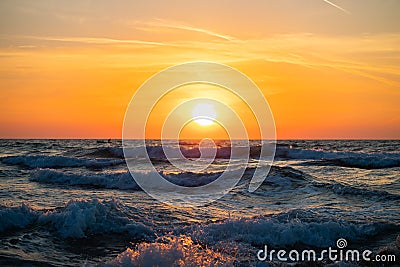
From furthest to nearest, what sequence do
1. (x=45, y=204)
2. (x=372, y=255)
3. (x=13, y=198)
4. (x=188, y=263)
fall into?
(x=13, y=198) → (x=45, y=204) → (x=372, y=255) → (x=188, y=263)

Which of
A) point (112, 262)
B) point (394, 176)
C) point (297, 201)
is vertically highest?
point (394, 176)

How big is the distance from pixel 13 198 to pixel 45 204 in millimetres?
1768

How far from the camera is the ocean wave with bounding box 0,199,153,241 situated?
9.58 meters

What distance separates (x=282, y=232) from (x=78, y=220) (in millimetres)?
5080

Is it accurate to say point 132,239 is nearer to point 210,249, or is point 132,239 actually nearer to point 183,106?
point 210,249

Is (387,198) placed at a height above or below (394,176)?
below

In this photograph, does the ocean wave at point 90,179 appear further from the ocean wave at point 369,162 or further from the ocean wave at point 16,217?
the ocean wave at point 369,162

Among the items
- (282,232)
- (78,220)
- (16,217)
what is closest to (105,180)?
(16,217)

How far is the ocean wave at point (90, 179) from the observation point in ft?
61.6

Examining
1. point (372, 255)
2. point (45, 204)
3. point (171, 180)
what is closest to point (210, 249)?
point (372, 255)

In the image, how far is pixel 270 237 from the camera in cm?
895

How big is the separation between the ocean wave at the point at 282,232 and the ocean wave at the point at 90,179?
9402mm

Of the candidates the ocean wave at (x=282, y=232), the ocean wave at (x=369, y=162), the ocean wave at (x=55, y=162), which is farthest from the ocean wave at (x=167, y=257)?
the ocean wave at (x=369, y=162)

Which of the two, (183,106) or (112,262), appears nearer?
(112,262)
